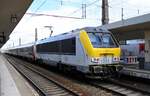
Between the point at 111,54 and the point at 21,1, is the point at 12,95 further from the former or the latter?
the point at 111,54

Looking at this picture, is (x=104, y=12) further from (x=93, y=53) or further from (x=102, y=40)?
(x=93, y=53)

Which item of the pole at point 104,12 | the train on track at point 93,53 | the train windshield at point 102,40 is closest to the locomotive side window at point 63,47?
the train on track at point 93,53

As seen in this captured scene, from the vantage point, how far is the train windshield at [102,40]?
17.9m

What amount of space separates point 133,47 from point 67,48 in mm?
32158

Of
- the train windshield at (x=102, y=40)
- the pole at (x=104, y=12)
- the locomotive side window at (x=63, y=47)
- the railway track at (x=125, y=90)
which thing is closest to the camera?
the railway track at (x=125, y=90)

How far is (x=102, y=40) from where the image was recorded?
18.3 meters

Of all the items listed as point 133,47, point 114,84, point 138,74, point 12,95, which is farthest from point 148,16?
point 133,47

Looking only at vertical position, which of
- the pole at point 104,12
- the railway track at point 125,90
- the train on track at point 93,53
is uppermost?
the pole at point 104,12

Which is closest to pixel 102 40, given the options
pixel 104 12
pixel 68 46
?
pixel 68 46

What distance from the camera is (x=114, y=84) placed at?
1717 centimetres

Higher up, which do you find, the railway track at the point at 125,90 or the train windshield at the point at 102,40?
the train windshield at the point at 102,40

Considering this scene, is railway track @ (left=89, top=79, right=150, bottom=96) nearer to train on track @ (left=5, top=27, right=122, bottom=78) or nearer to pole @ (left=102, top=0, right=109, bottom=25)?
train on track @ (left=5, top=27, right=122, bottom=78)

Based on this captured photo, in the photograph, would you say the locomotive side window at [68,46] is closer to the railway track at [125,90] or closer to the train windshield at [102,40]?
the train windshield at [102,40]

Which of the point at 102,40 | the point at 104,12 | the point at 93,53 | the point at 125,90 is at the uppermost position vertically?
the point at 104,12
